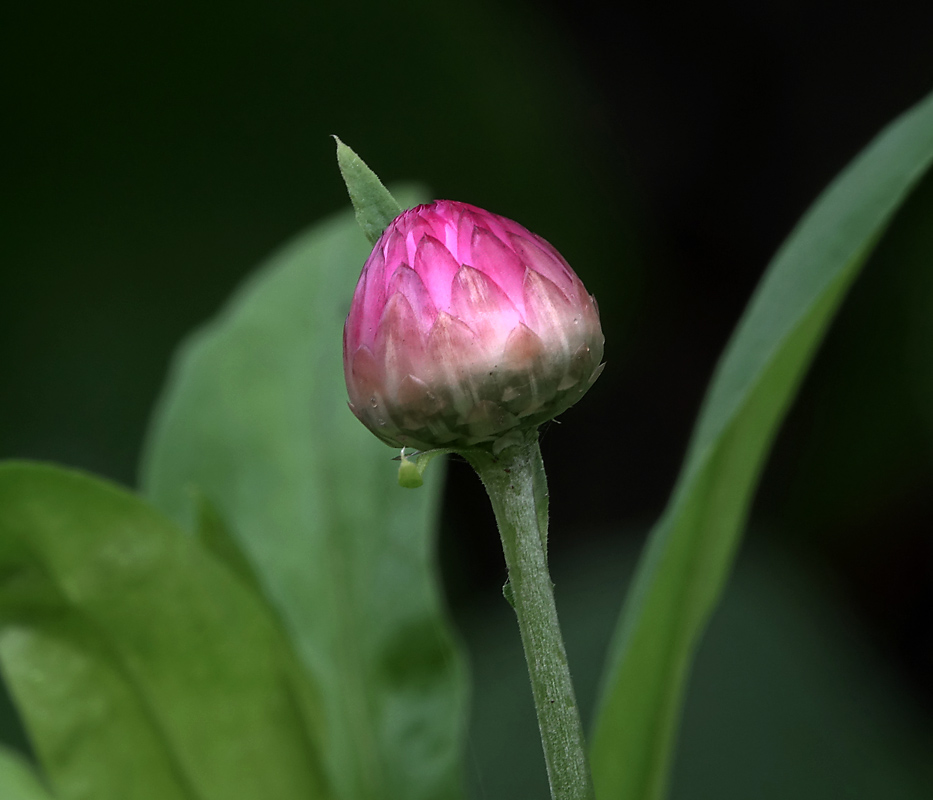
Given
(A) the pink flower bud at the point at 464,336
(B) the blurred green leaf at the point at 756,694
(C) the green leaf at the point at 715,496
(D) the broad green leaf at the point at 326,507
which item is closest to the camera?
(A) the pink flower bud at the point at 464,336

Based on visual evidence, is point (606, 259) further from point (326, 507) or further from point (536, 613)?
point (536, 613)

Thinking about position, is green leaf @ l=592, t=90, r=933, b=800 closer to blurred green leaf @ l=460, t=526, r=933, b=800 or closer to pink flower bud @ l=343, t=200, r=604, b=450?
pink flower bud @ l=343, t=200, r=604, b=450

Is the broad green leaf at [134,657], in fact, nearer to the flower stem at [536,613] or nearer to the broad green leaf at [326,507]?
the broad green leaf at [326,507]

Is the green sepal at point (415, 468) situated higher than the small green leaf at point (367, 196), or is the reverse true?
the small green leaf at point (367, 196)

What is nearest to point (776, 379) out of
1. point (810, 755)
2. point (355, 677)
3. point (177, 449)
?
point (355, 677)

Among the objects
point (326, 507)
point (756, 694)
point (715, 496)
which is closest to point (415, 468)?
point (715, 496)

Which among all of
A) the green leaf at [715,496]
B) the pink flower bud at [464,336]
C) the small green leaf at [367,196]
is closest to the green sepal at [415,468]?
the pink flower bud at [464,336]
